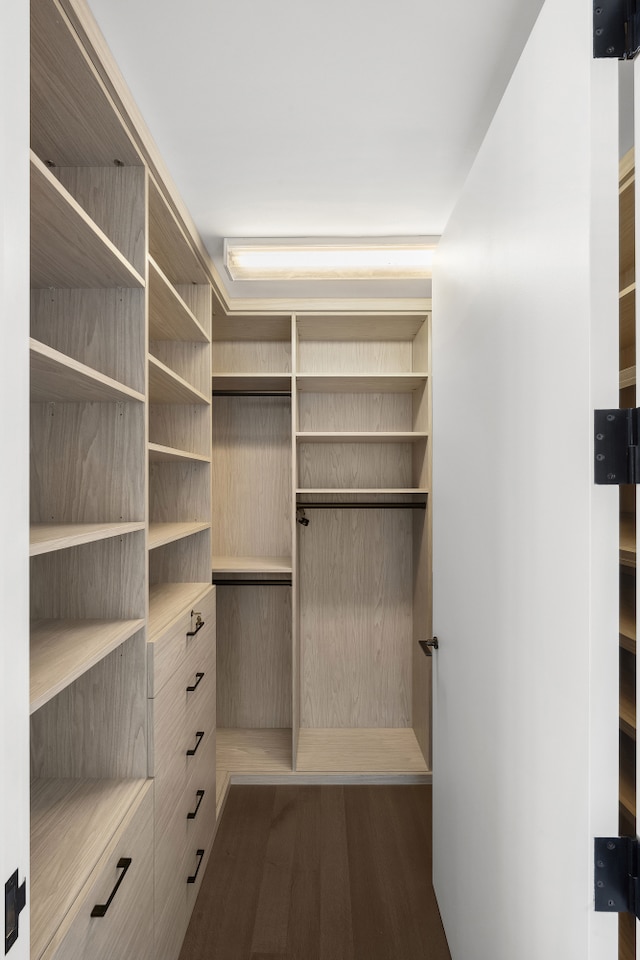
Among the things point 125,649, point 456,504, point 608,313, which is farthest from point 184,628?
point 608,313

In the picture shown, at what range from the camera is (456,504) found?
1650 mm

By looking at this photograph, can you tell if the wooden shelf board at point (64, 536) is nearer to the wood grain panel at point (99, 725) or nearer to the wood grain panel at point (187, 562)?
the wood grain panel at point (99, 725)

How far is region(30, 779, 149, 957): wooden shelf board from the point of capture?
1112 mm

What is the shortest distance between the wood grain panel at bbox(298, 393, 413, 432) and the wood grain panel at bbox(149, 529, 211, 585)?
1.02 metres

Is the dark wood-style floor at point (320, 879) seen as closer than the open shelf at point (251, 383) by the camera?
Yes

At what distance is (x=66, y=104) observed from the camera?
1384 mm

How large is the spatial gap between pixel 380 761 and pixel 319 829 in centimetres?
55

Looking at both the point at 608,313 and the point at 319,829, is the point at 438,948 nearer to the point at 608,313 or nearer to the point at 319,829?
the point at 319,829

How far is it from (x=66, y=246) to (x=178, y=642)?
1216mm

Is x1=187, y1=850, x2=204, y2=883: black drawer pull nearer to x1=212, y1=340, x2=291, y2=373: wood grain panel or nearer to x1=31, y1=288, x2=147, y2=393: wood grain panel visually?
x1=31, y1=288, x2=147, y2=393: wood grain panel

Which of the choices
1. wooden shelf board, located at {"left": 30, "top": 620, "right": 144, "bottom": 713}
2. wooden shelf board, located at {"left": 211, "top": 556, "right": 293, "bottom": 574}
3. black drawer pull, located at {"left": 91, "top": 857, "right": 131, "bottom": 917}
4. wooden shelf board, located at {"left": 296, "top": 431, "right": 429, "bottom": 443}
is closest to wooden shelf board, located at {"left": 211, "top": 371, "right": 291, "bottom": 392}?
wooden shelf board, located at {"left": 296, "top": 431, "right": 429, "bottom": 443}

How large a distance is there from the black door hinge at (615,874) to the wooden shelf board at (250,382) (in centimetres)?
244

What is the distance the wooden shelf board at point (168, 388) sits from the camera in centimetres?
192
